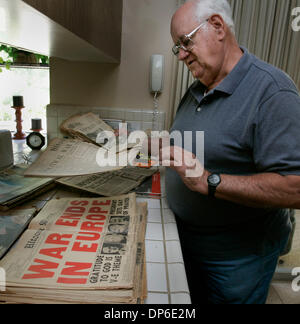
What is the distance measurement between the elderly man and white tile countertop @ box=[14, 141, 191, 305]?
8 cm

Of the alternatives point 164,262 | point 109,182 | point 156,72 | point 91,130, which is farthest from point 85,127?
point 164,262

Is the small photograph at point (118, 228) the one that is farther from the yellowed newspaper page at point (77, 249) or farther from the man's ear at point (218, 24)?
the man's ear at point (218, 24)

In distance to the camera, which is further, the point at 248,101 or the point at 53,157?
the point at 53,157

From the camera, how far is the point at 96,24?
1014mm

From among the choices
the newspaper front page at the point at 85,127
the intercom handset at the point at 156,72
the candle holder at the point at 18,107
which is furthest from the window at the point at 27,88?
the intercom handset at the point at 156,72

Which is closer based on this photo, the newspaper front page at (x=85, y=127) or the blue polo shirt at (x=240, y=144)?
the blue polo shirt at (x=240, y=144)

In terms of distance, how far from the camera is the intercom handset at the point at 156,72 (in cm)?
168

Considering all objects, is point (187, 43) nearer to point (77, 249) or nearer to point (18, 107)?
point (77, 249)

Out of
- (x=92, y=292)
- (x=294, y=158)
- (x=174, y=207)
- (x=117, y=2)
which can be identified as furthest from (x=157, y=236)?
(x=117, y=2)

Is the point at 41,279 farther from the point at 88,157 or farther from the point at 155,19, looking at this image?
the point at 155,19

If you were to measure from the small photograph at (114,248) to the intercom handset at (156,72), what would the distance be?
122cm

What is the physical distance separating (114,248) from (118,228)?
4.1 inches

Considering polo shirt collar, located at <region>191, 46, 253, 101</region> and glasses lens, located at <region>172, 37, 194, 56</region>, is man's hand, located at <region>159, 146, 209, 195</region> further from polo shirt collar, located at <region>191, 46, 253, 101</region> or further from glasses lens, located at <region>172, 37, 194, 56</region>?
glasses lens, located at <region>172, 37, 194, 56</region>

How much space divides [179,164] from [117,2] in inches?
45.2
